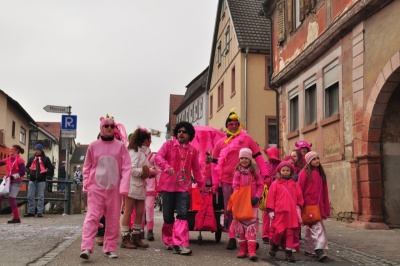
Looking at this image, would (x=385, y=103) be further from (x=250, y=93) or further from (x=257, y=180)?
(x=250, y=93)

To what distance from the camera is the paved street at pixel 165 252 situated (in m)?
6.30

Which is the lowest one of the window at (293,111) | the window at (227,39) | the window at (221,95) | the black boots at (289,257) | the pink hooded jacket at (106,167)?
the black boots at (289,257)

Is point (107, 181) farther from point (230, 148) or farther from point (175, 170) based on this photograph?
point (230, 148)

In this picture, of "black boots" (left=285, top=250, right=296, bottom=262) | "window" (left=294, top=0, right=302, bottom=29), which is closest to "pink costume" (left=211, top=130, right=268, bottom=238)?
"black boots" (left=285, top=250, right=296, bottom=262)

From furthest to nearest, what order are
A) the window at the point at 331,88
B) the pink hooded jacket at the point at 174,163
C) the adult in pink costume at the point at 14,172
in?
1. the window at the point at 331,88
2. the adult in pink costume at the point at 14,172
3. the pink hooded jacket at the point at 174,163

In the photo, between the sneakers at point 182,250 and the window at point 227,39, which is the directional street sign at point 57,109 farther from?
the window at point 227,39

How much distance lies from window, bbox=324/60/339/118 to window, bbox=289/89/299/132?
10.0 feet

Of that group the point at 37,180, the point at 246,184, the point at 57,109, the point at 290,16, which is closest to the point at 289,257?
the point at 246,184

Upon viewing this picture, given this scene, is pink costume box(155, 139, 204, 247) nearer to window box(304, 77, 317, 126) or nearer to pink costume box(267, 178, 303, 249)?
pink costume box(267, 178, 303, 249)

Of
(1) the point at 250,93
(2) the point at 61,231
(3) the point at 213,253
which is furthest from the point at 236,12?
(3) the point at 213,253

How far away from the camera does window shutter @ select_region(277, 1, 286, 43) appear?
61.5 ft

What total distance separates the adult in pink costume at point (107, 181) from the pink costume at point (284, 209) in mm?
1972

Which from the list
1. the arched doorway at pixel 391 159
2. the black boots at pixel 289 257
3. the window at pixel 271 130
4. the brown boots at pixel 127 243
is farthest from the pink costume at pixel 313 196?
the window at pixel 271 130

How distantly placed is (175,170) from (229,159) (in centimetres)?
90
